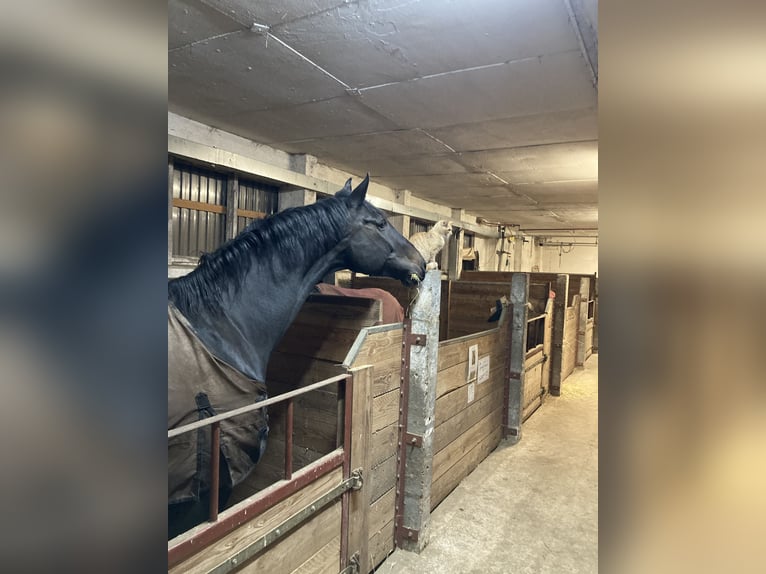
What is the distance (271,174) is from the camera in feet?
10.6

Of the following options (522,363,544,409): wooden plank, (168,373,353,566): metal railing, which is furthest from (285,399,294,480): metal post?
(522,363,544,409): wooden plank

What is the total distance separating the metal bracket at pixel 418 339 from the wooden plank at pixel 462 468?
0.90m

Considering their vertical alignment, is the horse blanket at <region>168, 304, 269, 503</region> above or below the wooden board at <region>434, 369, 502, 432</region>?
above

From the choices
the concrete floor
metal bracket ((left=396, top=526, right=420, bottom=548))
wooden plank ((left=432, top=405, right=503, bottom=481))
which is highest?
wooden plank ((left=432, top=405, right=503, bottom=481))

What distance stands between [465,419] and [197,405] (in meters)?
1.85

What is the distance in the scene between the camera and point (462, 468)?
8.48 feet

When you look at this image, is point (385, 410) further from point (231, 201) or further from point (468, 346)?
point (231, 201)

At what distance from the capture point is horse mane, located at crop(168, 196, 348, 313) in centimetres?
138

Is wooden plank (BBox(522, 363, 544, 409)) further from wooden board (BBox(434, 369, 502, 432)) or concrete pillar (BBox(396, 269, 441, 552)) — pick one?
concrete pillar (BBox(396, 269, 441, 552))

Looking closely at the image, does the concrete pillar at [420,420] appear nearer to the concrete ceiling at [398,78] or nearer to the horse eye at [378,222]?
the horse eye at [378,222]

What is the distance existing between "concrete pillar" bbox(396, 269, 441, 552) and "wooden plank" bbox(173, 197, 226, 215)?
2.00 m

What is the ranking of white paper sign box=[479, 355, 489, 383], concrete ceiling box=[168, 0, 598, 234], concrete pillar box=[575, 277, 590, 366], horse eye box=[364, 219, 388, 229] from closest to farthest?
concrete ceiling box=[168, 0, 598, 234], horse eye box=[364, 219, 388, 229], white paper sign box=[479, 355, 489, 383], concrete pillar box=[575, 277, 590, 366]
